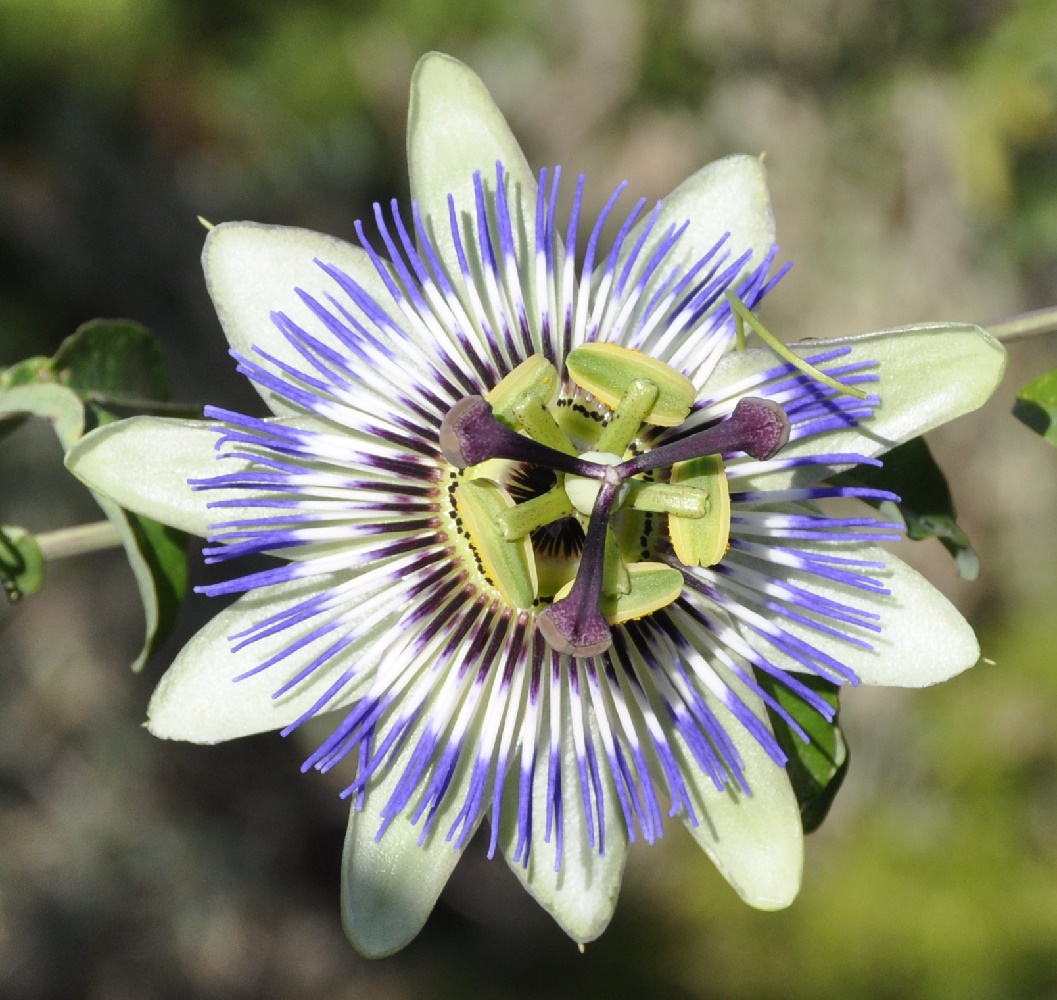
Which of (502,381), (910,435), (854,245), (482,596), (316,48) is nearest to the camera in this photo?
(910,435)

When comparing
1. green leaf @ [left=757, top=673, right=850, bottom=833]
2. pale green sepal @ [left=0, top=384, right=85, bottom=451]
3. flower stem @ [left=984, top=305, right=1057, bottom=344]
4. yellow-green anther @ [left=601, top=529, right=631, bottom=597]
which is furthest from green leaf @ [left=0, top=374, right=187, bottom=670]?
flower stem @ [left=984, top=305, right=1057, bottom=344]

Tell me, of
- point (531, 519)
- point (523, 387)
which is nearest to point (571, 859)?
point (531, 519)

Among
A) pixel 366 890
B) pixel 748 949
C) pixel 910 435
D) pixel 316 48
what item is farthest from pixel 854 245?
pixel 366 890

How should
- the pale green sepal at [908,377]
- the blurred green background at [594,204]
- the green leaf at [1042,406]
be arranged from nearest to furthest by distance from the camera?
the pale green sepal at [908,377]
the green leaf at [1042,406]
the blurred green background at [594,204]

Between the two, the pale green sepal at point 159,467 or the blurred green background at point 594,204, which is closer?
the pale green sepal at point 159,467

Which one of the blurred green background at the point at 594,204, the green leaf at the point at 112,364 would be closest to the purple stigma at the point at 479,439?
the green leaf at the point at 112,364

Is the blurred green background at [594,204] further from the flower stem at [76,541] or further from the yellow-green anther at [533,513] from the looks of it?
the yellow-green anther at [533,513]

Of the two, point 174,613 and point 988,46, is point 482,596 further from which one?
point 988,46
